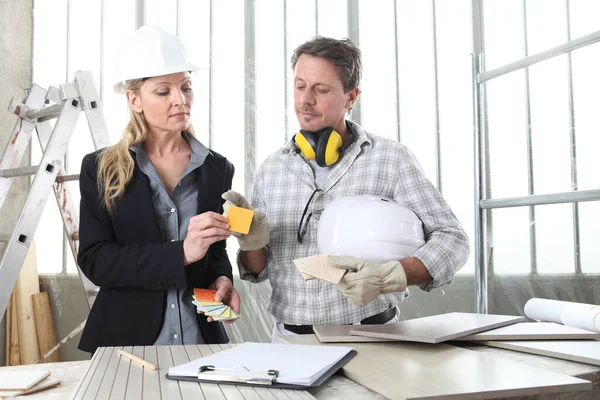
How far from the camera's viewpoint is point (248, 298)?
342 centimetres

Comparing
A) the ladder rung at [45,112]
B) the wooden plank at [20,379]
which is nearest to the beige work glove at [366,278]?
the wooden plank at [20,379]

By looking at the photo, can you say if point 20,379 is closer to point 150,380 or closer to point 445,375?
point 150,380

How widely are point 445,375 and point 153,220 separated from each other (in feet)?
3.71

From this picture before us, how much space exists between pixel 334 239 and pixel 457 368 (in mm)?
592

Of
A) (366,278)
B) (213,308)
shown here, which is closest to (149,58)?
(213,308)

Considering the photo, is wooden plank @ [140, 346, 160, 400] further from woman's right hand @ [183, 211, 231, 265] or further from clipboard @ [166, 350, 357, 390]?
woman's right hand @ [183, 211, 231, 265]

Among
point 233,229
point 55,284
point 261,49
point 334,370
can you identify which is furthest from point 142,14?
point 334,370

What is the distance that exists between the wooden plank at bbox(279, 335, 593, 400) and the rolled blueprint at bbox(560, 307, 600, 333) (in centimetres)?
33

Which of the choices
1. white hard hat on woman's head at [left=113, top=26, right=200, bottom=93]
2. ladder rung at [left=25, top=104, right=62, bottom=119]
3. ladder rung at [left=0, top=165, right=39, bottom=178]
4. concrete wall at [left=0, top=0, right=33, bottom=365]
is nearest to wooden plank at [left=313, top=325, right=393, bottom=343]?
white hard hat on woman's head at [left=113, top=26, right=200, bottom=93]

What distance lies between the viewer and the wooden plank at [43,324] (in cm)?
342

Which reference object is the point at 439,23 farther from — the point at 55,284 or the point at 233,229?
the point at 55,284

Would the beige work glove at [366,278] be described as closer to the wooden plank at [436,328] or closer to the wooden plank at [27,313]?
the wooden plank at [436,328]

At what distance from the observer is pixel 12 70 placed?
3527mm

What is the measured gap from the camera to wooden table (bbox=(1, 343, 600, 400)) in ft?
2.68
